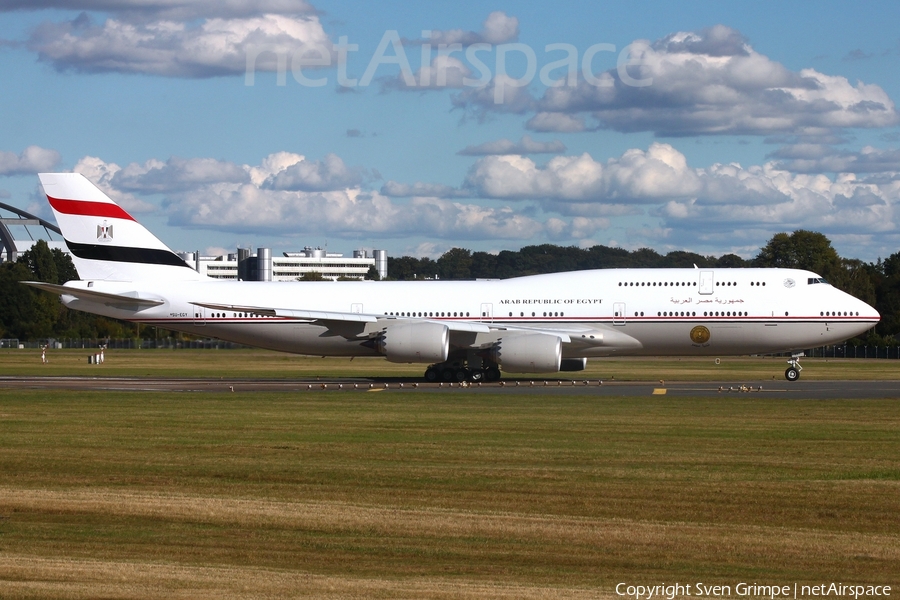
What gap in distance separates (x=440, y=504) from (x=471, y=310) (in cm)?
2680

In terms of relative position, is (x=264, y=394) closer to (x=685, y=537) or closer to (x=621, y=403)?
(x=621, y=403)

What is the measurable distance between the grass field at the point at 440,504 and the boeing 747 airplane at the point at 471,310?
1440 cm

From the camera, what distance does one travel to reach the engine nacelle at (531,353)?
37.0 meters

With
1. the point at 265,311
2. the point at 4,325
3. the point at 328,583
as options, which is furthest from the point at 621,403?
the point at 4,325

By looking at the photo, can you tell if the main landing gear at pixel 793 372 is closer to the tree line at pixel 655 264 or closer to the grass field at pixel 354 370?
the grass field at pixel 354 370

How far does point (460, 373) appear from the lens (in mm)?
39812

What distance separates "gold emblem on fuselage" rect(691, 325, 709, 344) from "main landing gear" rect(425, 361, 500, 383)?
23.9 feet

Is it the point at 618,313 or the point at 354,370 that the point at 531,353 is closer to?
the point at 618,313

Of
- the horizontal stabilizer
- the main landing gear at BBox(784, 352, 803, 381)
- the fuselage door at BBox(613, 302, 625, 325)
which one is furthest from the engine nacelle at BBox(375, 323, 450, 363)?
the main landing gear at BBox(784, 352, 803, 381)

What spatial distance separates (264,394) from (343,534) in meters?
21.3

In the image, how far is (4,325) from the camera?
102312mm

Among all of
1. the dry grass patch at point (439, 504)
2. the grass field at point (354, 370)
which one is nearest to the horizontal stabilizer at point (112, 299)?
the grass field at point (354, 370)

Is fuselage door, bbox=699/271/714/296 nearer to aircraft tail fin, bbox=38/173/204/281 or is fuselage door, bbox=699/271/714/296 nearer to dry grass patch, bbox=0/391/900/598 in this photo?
dry grass patch, bbox=0/391/900/598

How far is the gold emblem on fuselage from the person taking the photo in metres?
39.1
